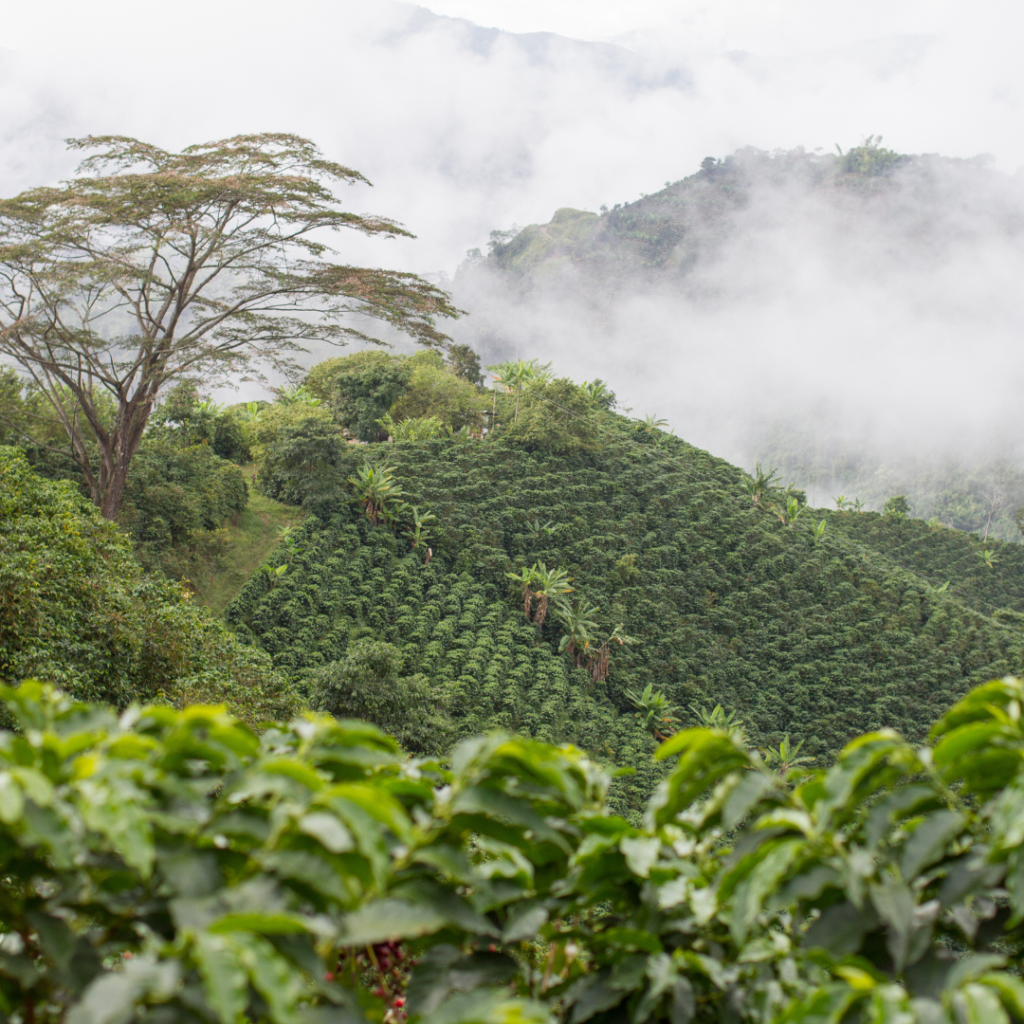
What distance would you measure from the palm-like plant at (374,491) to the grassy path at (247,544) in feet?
4.34

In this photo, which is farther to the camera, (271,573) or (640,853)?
(271,573)

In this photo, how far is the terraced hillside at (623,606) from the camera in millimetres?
13195

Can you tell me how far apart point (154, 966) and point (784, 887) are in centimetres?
72

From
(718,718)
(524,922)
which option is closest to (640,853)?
(524,922)

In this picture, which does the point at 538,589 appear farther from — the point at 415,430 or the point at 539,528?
the point at 415,430

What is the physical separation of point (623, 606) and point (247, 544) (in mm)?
8277

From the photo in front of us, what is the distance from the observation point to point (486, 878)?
1075 millimetres

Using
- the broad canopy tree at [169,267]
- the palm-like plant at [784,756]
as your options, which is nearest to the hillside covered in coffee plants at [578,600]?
the palm-like plant at [784,756]

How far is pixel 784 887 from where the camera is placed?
3.07 ft

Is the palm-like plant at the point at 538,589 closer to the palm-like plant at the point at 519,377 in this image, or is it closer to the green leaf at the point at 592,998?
the palm-like plant at the point at 519,377

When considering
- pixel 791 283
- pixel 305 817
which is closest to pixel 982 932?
pixel 305 817

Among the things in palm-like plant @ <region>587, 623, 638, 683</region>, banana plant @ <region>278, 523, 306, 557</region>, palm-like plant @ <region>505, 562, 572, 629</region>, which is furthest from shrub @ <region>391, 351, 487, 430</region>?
palm-like plant @ <region>587, 623, 638, 683</region>

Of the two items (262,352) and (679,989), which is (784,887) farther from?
(262,352)

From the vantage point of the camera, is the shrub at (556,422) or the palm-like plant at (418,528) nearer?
the palm-like plant at (418,528)
